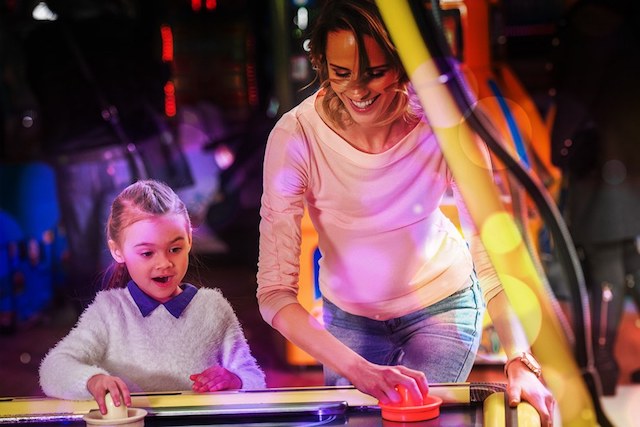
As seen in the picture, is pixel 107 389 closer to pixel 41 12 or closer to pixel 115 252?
pixel 115 252

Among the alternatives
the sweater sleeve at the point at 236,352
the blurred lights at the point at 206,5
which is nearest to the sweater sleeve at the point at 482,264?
the sweater sleeve at the point at 236,352

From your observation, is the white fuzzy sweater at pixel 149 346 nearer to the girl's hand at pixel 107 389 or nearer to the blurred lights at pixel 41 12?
the girl's hand at pixel 107 389

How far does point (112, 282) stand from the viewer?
54.4 inches

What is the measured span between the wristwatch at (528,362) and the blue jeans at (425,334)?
0.10 meters

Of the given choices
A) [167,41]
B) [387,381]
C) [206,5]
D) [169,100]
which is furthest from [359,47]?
[206,5]

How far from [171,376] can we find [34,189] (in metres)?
0.92

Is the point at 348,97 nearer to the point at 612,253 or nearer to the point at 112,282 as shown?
the point at 112,282

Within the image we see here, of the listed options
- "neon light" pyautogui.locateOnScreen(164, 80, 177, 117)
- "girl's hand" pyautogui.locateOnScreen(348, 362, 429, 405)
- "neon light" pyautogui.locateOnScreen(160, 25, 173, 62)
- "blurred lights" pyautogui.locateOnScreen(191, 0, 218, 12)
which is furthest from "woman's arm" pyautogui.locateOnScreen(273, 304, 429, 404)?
"blurred lights" pyautogui.locateOnScreen(191, 0, 218, 12)

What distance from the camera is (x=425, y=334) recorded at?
138 centimetres

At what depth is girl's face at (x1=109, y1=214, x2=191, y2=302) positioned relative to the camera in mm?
1365

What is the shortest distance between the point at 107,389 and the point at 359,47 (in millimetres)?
570

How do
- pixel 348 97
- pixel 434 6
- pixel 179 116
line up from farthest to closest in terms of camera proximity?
1. pixel 179 116
2. pixel 348 97
3. pixel 434 6

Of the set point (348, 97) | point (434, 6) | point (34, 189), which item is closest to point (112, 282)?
point (348, 97)

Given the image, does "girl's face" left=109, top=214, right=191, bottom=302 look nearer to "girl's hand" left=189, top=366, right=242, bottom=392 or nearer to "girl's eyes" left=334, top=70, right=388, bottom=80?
"girl's hand" left=189, top=366, right=242, bottom=392
